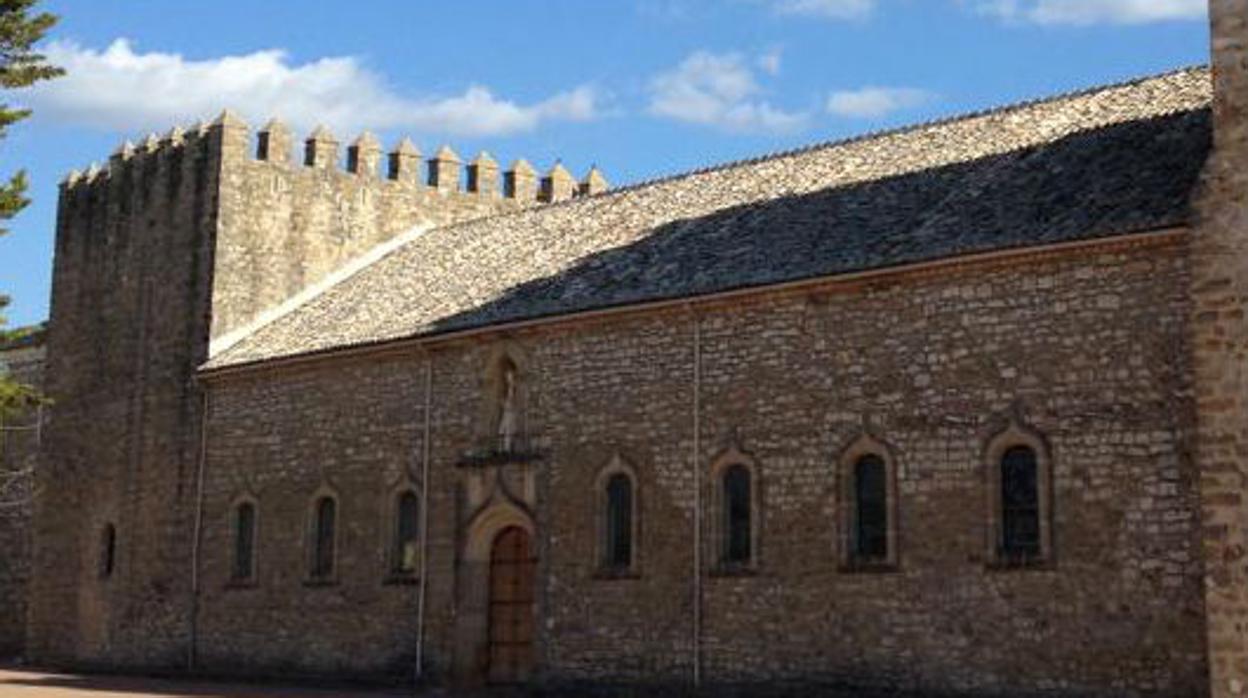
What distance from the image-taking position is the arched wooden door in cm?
3077

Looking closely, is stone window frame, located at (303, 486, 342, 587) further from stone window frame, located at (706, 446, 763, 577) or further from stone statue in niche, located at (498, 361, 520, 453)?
stone window frame, located at (706, 446, 763, 577)

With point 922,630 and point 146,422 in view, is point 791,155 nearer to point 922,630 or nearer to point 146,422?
point 922,630

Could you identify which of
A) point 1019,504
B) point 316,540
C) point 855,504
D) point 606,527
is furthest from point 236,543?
point 1019,504

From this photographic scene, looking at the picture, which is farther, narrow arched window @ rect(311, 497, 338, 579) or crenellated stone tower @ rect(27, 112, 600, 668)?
crenellated stone tower @ rect(27, 112, 600, 668)

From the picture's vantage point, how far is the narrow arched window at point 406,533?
32719mm

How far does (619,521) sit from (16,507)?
966 inches

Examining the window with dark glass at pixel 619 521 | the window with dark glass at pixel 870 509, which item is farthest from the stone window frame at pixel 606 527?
the window with dark glass at pixel 870 509

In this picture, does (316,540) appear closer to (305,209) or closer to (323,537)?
(323,537)

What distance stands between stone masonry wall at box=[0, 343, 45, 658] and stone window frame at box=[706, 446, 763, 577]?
974 inches

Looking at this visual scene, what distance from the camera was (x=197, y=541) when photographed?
3750cm

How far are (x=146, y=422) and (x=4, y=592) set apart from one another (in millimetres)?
10604

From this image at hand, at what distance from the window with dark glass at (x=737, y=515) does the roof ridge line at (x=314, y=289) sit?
1554 centimetres

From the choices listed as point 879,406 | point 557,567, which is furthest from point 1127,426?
point 557,567

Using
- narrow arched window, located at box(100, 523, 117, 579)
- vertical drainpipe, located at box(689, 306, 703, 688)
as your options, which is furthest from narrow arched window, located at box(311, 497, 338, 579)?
vertical drainpipe, located at box(689, 306, 703, 688)
